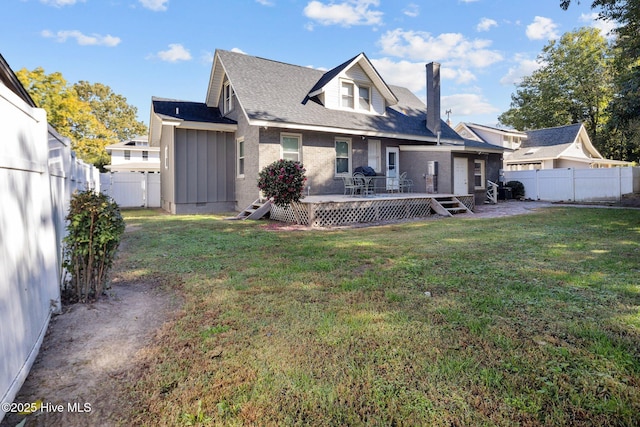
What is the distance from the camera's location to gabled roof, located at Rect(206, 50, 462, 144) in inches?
486

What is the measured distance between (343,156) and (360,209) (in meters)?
4.05

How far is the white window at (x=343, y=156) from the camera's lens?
14023 millimetres

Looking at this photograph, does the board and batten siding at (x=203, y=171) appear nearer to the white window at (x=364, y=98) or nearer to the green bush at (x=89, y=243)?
the white window at (x=364, y=98)

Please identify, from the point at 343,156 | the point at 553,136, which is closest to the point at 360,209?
the point at 343,156

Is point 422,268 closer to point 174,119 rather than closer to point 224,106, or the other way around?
point 174,119

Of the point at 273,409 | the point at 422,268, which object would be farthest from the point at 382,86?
the point at 273,409

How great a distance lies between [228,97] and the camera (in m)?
14.9

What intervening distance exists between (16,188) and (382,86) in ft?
48.6

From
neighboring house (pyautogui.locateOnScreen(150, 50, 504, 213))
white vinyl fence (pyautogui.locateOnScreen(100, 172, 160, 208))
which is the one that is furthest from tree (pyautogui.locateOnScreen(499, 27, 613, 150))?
white vinyl fence (pyautogui.locateOnScreen(100, 172, 160, 208))

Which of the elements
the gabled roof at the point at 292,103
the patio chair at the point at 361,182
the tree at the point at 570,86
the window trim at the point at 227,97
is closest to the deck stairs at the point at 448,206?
the patio chair at the point at 361,182

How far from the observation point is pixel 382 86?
15250mm

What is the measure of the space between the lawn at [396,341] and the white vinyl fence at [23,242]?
2.42ft

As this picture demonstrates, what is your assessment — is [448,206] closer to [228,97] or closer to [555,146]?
[228,97]

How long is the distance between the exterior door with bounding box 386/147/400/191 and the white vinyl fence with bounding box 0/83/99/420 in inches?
517
